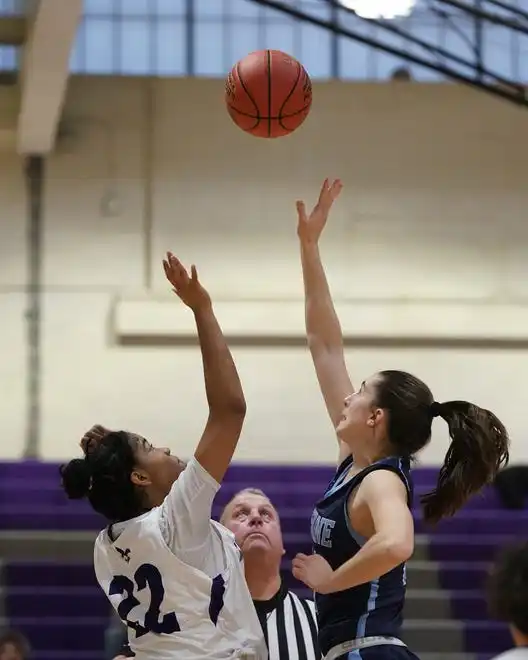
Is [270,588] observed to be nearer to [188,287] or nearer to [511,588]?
[188,287]

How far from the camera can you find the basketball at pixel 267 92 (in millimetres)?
4305

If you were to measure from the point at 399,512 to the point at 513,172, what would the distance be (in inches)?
293

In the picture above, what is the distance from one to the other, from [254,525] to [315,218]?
102 cm

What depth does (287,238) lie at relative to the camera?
9648mm

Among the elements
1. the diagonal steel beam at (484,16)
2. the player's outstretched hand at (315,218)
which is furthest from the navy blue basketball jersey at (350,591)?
the diagonal steel beam at (484,16)

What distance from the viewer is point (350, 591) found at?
3002 mm

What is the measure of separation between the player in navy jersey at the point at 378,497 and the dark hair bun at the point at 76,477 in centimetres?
55

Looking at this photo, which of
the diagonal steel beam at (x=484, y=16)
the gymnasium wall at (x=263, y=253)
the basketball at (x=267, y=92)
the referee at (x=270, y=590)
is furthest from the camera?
the gymnasium wall at (x=263, y=253)

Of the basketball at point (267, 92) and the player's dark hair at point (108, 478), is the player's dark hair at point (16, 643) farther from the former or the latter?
the player's dark hair at point (108, 478)

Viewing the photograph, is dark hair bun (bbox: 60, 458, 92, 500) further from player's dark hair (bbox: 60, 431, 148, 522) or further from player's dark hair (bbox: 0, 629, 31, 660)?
player's dark hair (bbox: 0, 629, 31, 660)

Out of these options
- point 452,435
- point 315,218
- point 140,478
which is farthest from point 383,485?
point 315,218

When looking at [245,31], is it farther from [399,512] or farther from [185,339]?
[399,512]

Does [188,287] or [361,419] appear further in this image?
[361,419]

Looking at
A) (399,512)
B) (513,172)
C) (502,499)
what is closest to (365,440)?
(399,512)
